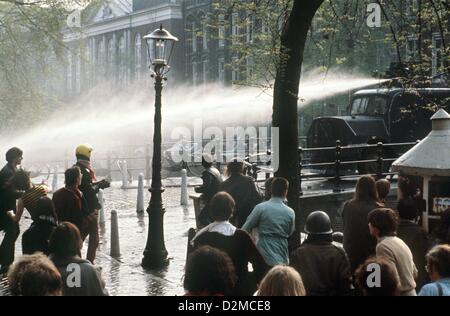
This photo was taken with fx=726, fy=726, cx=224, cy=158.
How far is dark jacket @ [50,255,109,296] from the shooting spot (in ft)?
17.5

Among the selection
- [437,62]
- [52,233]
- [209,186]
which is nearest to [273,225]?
[52,233]

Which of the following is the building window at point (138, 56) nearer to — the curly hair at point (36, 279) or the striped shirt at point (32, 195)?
the striped shirt at point (32, 195)

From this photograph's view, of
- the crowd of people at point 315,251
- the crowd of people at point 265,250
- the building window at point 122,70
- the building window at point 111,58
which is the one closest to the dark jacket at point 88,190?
the crowd of people at point 265,250

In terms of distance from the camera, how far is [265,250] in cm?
745

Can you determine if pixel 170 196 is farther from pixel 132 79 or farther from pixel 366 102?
pixel 132 79

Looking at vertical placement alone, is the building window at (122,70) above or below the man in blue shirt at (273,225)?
above

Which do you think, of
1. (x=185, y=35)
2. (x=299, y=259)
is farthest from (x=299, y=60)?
(x=185, y=35)

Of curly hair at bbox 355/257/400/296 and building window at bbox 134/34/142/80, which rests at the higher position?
building window at bbox 134/34/142/80

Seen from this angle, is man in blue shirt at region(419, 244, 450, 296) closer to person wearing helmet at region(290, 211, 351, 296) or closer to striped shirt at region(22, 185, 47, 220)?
person wearing helmet at region(290, 211, 351, 296)

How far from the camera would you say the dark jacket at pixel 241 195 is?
9352 millimetres

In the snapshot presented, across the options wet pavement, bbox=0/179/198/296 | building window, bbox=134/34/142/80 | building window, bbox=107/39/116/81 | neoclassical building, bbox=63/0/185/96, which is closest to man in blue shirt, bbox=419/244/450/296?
wet pavement, bbox=0/179/198/296

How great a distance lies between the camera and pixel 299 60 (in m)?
9.25

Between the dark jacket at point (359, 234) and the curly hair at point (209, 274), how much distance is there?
3299mm
